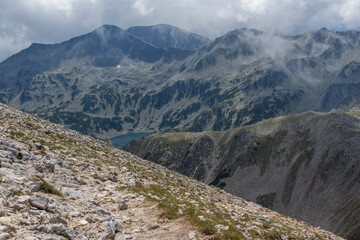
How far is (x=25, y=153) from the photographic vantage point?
2391cm

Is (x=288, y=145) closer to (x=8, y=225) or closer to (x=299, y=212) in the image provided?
(x=299, y=212)

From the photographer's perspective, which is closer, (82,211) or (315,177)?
(82,211)

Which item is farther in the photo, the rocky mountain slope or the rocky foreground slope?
the rocky mountain slope

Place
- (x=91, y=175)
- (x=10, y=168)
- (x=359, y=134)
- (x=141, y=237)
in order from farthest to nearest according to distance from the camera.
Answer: (x=359, y=134) < (x=91, y=175) < (x=10, y=168) < (x=141, y=237)

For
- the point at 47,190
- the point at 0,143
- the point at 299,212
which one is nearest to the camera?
the point at 47,190

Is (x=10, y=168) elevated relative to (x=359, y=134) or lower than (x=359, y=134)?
lower

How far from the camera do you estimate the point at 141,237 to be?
1538 centimetres

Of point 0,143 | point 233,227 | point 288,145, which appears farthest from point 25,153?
point 288,145

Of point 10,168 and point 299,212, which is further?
point 299,212

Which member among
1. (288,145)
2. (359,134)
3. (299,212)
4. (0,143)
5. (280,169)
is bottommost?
(299,212)

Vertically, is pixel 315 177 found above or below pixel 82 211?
above

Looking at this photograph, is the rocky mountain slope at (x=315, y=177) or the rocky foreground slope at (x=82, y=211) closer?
the rocky foreground slope at (x=82, y=211)

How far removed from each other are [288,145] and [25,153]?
19289 cm

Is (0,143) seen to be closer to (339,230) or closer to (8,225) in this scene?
(8,225)
